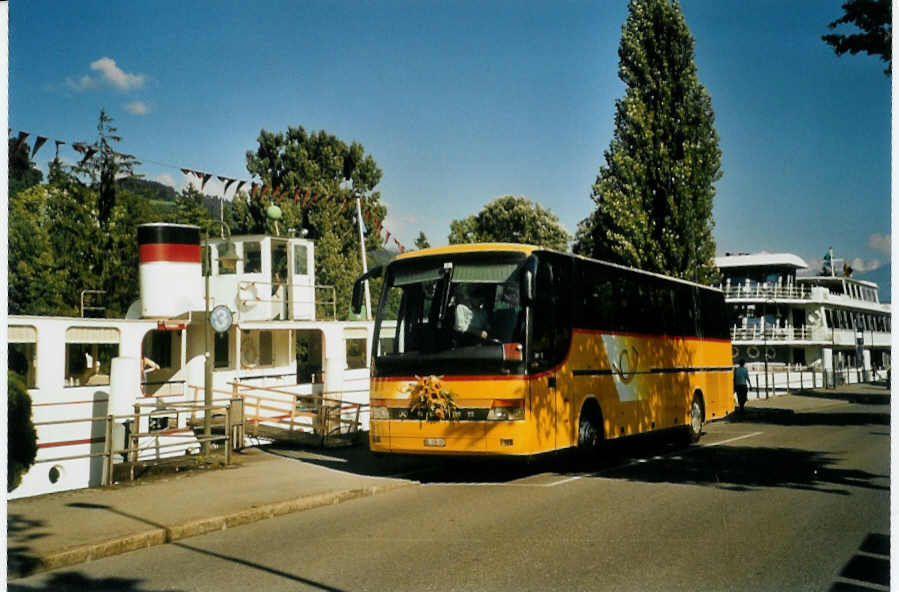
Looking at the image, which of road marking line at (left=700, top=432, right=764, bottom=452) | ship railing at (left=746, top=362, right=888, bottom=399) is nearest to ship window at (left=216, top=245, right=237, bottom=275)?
road marking line at (left=700, top=432, right=764, bottom=452)

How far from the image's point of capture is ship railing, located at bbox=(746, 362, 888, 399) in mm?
41894

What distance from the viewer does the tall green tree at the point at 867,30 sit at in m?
11.5

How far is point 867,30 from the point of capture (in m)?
11.8

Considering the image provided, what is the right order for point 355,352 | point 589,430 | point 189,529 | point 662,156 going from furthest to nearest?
point 662,156, point 355,352, point 589,430, point 189,529

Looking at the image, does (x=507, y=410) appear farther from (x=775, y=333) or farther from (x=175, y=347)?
(x=775, y=333)

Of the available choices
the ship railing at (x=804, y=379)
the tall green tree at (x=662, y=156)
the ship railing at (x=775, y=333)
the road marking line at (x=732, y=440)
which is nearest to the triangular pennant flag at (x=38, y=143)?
the road marking line at (x=732, y=440)

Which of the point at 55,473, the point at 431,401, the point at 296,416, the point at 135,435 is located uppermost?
the point at 431,401

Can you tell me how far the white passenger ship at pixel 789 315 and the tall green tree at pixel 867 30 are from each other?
40.9 metres

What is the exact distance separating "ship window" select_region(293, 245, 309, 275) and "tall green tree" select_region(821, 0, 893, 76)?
1339cm

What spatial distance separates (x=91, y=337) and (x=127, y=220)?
2040cm

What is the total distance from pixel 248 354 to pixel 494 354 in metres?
9.75

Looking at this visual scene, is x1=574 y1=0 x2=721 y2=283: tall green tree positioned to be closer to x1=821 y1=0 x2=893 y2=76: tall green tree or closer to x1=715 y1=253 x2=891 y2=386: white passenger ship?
x1=821 y1=0 x2=893 y2=76: tall green tree

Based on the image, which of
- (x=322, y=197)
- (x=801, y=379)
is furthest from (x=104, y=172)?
(x=801, y=379)

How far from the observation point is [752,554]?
7383 millimetres
